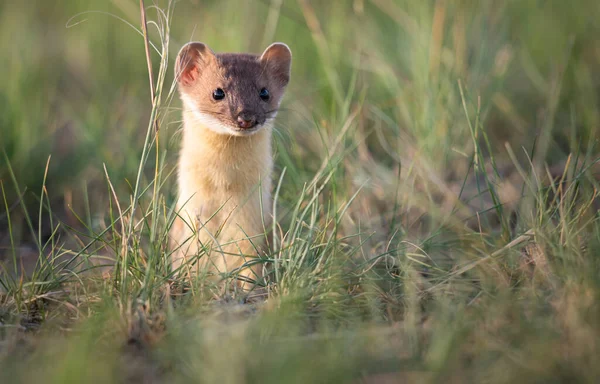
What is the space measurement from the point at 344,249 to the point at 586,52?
3.68 m

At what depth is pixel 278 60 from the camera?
398 cm

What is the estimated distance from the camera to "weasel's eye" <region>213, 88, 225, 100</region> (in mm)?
3723

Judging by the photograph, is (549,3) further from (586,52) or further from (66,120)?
(66,120)

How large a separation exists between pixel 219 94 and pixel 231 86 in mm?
83

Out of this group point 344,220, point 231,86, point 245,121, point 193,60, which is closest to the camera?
point 245,121

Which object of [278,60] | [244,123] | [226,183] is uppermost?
[278,60]

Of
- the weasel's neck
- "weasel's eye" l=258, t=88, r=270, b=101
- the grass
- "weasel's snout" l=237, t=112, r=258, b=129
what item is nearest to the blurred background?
the grass

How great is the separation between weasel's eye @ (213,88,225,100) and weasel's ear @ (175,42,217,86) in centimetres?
20

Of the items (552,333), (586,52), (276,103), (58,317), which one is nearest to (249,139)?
(276,103)

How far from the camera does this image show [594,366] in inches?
82.5

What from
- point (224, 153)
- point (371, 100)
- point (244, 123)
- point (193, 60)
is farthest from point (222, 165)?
point (371, 100)

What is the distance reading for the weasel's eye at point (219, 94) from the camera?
372 centimetres

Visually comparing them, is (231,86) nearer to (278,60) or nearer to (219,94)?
(219,94)

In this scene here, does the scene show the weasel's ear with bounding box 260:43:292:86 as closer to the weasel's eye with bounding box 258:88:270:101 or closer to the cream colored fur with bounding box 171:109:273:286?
the weasel's eye with bounding box 258:88:270:101
